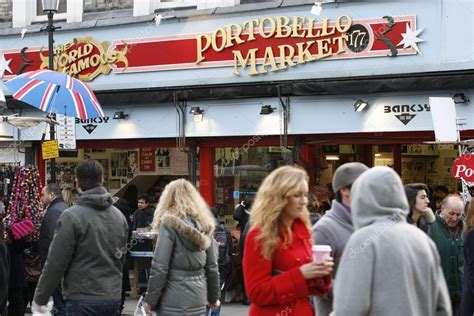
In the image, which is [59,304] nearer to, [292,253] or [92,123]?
[292,253]

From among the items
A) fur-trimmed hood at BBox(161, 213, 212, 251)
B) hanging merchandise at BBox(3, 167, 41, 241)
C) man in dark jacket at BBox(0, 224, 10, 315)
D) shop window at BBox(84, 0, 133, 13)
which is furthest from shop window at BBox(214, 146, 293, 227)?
fur-trimmed hood at BBox(161, 213, 212, 251)

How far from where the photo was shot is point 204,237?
726 centimetres

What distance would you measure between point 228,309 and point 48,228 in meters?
4.48

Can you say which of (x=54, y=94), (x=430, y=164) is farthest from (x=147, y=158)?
(x=430, y=164)

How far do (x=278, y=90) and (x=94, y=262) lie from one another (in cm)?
888

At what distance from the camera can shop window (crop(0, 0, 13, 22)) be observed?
1920 cm

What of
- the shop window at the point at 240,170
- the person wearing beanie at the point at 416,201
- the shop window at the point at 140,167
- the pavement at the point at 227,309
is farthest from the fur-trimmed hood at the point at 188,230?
the shop window at the point at 140,167

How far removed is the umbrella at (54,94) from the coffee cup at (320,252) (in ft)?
26.9

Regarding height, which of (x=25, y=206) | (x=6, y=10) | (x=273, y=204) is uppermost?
(x=6, y=10)

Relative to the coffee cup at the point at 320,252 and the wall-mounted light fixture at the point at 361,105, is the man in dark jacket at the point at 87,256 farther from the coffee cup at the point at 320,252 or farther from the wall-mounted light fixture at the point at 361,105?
the wall-mounted light fixture at the point at 361,105

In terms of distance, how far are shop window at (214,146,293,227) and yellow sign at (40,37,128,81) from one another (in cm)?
278

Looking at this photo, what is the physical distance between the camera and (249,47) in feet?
52.3

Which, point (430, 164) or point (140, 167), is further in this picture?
point (140, 167)

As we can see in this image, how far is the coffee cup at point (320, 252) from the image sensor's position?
5086 mm
